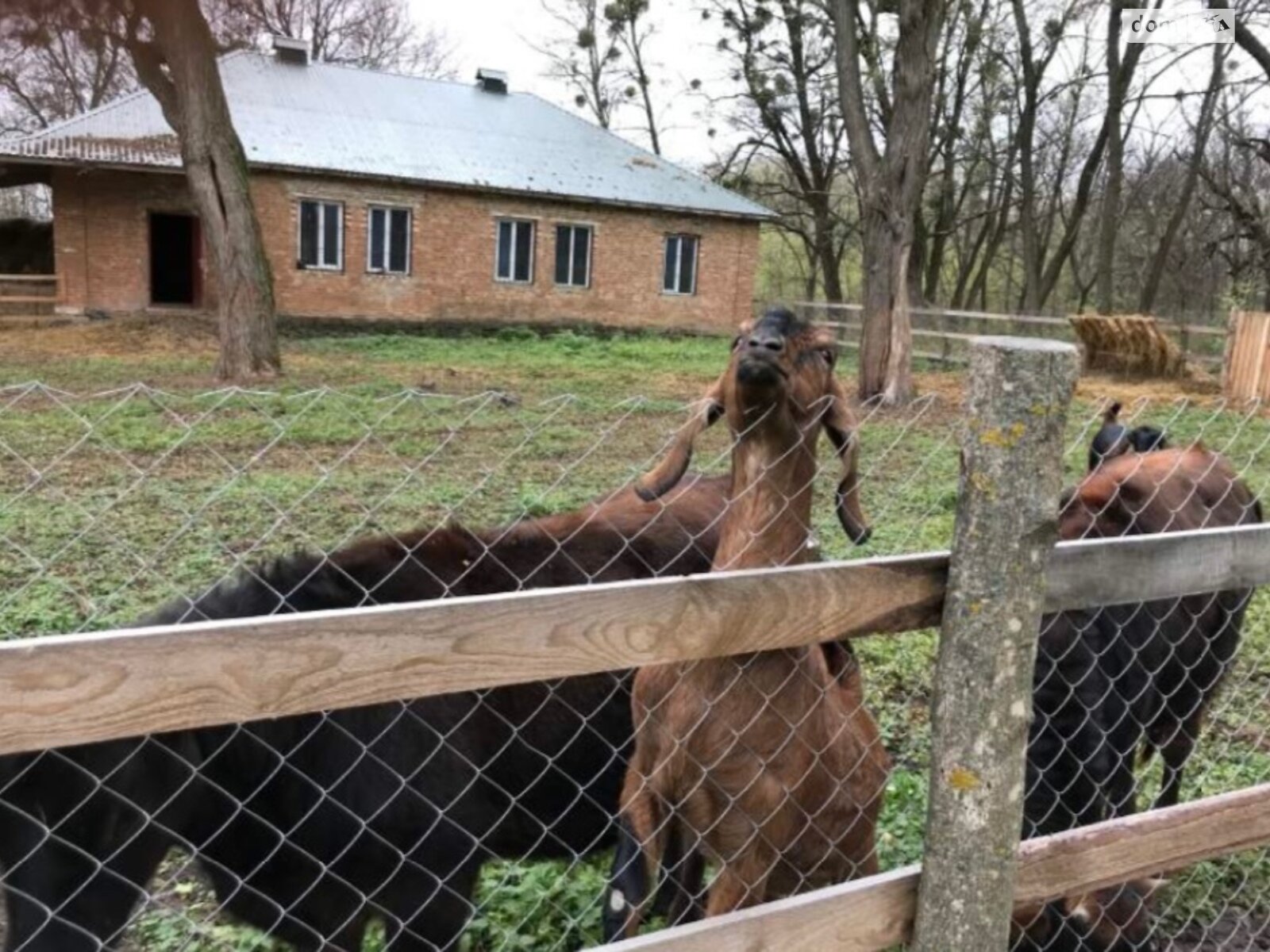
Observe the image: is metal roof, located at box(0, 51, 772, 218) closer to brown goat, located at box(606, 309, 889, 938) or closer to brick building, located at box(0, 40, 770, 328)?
brick building, located at box(0, 40, 770, 328)

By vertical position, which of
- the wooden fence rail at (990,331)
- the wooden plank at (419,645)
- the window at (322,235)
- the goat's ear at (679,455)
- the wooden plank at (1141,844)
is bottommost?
the wooden plank at (1141,844)

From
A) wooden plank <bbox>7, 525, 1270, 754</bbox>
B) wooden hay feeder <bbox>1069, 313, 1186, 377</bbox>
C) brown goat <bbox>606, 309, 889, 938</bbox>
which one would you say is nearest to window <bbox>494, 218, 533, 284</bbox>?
wooden hay feeder <bbox>1069, 313, 1186, 377</bbox>

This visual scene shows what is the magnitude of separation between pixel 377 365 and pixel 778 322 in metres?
16.1

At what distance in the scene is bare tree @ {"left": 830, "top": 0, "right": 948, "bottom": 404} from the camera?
14.6 metres

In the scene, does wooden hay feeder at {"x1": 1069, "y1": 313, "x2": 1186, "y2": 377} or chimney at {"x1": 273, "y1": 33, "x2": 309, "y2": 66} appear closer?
wooden hay feeder at {"x1": 1069, "y1": 313, "x2": 1186, "y2": 377}

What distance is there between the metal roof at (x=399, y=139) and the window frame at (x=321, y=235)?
847 mm

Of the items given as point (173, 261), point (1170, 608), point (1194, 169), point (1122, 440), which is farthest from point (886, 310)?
point (173, 261)

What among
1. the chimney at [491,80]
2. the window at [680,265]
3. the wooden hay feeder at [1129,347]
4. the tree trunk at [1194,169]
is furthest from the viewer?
the chimney at [491,80]

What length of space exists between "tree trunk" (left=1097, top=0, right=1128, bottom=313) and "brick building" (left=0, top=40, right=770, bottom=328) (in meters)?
8.62

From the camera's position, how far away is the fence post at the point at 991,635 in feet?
6.48

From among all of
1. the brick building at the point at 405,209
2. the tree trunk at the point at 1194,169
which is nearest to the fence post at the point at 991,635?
the brick building at the point at 405,209

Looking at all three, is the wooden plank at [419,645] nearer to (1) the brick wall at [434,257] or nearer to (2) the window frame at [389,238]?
(1) the brick wall at [434,257]

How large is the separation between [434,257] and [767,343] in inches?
929

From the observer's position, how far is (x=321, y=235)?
77.9 ft
